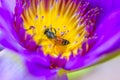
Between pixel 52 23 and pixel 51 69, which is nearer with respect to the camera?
pixel 51 69

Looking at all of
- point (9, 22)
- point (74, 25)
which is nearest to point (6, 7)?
point (9, 22)

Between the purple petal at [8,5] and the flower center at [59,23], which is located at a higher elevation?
the purple petal at [8,5]

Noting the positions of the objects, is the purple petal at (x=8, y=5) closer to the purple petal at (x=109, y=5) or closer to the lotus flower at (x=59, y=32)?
the lotus flower at (x=59, y=32)

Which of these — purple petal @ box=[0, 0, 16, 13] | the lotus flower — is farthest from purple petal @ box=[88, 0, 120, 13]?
purple petal @ box=[0, 0, 16, 13]

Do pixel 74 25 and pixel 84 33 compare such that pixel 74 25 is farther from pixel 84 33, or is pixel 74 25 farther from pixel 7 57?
pixel 7 57

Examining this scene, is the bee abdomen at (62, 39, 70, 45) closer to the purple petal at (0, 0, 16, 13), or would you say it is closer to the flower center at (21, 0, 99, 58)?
the flower center at (21, 0, 99, 58)

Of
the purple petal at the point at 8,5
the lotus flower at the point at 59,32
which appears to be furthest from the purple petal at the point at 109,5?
the purple petal at the point at 8,5
